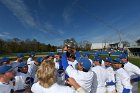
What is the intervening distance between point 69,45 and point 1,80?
1542 millimetres

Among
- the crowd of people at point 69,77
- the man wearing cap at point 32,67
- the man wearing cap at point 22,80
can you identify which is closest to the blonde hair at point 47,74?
the crowd of people at point 69,77

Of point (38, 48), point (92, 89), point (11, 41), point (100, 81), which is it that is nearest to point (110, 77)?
point (100, 81)

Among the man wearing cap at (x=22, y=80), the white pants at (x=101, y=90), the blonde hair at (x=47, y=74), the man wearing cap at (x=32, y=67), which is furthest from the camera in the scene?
the man wearing cap at (x=32, y=67)

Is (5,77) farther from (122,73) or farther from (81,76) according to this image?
(122,73)

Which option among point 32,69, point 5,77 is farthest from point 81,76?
point 32,69

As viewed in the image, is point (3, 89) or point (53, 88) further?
point (3, 89)

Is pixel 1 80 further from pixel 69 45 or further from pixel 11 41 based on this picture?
pixel 11 41

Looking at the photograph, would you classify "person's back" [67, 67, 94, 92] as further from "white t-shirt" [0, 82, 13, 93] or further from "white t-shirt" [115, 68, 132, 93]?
"white t-shirt" [115, 68, 132, 93]

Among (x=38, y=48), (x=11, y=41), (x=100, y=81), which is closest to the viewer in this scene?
(x=100, y=81)

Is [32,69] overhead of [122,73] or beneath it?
beneath

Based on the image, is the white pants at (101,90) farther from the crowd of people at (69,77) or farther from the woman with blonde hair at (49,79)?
the woman with blonde hair at (49,79)

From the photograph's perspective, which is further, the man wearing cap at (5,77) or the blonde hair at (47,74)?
the man wearing cap at (5,77)

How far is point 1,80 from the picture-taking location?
4.29 metres

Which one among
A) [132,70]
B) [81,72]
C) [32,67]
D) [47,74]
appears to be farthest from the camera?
[32,67]
